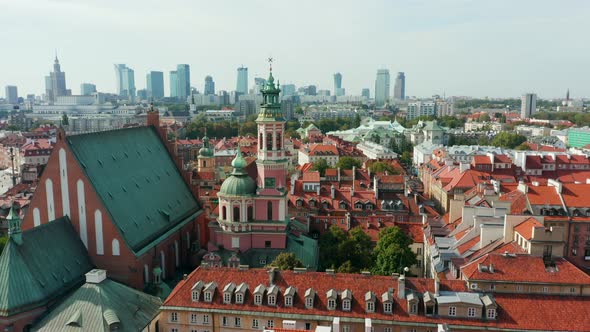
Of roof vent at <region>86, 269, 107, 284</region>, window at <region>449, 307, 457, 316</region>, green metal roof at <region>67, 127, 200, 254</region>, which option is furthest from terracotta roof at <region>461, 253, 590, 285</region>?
green metal roof at <region>67, 127, 200, 254</region>

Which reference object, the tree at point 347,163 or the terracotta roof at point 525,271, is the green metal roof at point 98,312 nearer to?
the terracotta roof at point 525,271

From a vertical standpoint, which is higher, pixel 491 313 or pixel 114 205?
pixel 114 205

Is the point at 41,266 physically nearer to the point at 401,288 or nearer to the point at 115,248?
the point at 115,248

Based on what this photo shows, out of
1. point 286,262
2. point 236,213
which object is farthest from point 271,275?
point 236,213

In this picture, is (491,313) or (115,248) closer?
(491,313)

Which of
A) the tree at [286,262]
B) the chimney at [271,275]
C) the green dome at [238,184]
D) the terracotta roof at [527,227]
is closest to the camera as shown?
the chimney at [271,275]

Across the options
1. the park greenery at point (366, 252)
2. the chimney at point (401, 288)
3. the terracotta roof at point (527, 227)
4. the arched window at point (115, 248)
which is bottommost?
the park greenery at point (366, 252)

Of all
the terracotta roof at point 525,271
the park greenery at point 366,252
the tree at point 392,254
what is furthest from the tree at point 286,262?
the terracotta roof at point 525,271
